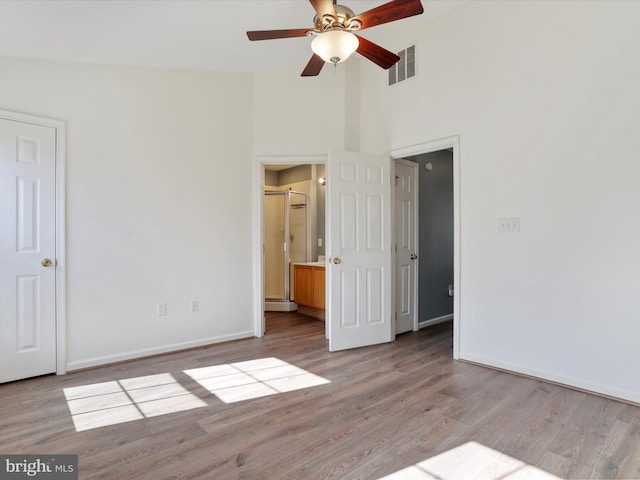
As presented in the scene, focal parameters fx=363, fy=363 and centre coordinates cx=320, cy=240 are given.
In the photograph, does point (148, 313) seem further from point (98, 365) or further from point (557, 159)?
point (557, 159)

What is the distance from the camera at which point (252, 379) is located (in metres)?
2.93

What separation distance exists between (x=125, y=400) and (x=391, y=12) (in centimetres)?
303

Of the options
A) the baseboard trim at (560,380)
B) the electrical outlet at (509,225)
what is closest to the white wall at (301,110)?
the electrical outlet at (509,225)

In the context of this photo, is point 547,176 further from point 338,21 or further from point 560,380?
point 338,21

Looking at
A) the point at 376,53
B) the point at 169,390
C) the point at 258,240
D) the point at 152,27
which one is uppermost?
the point at 152,27

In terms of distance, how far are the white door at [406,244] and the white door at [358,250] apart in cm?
33

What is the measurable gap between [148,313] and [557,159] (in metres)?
3.84

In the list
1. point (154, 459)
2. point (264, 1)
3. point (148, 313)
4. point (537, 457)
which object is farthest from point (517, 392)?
point (264, 1)

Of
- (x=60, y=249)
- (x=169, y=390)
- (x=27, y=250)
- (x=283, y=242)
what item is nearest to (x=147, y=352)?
(x=169, y=390)

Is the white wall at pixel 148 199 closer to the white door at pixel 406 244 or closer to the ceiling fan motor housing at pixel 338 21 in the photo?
the white door at pixel 406 244

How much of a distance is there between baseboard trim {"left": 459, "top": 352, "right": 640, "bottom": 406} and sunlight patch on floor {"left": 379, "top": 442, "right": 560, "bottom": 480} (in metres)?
1.27

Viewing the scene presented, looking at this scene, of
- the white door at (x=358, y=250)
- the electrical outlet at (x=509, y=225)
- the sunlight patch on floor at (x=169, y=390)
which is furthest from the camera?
the white door at (x=358, y=250)

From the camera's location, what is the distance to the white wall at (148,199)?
3.15m

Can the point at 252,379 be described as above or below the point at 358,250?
below
